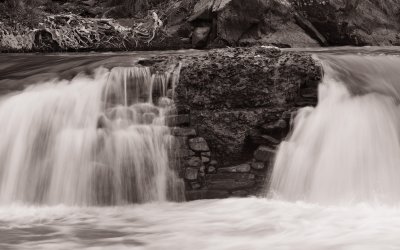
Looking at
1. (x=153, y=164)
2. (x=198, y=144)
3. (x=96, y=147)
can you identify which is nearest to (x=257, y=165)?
(x=198, y=144)

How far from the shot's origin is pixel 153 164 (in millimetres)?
5543

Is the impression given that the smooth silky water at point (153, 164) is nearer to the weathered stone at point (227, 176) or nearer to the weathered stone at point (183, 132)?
the weathered stone at point (183, 132)

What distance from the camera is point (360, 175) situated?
5.21 metres

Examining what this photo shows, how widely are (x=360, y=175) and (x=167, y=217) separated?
6.64 feet

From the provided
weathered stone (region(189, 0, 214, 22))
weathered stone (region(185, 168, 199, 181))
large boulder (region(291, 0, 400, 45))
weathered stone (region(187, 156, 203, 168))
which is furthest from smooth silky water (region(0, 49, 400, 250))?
large boulder (region(291, 0, 400, 45))

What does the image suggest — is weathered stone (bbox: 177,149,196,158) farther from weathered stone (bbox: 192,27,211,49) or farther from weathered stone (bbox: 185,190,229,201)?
weathered stone (bbox: 192,27,211,49)

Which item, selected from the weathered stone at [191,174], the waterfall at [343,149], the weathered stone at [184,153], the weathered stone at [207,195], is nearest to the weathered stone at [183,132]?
the weathered stone at [184,153]

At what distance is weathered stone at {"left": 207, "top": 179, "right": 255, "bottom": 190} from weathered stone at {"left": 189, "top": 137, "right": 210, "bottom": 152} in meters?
0.36

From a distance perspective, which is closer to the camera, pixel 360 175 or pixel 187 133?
pixel 360 175

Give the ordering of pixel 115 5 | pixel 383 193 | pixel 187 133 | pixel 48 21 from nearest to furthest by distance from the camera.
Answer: pixel 383 193, pixel 187 133, pixel 48 21, pixel 115 5

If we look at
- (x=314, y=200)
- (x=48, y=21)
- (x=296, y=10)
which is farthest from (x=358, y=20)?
(x=314, y=200)

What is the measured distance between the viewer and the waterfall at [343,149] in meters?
5.16

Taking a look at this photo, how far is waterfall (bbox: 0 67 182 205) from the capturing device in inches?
214

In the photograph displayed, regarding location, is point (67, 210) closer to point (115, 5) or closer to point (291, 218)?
point (291, 218)
